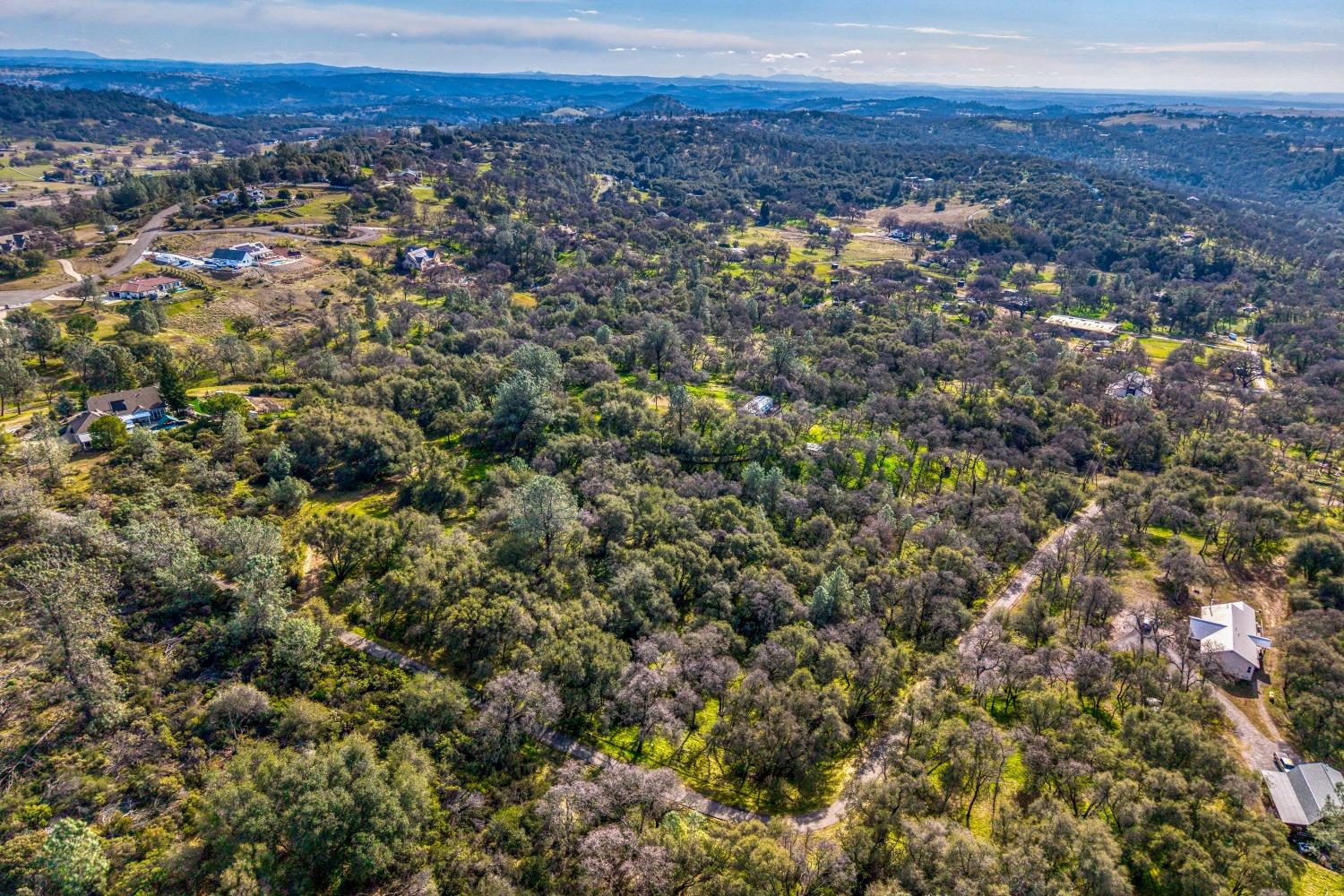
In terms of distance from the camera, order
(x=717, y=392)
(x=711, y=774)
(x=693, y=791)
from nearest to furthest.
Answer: (x=693, y=791)
(x=711, y=774)
(x=717, y=392)

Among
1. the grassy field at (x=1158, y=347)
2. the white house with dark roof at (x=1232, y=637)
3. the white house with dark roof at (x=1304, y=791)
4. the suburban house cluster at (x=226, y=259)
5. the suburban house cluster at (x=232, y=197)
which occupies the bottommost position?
the white house with dark roof at (x=1304, y=791)

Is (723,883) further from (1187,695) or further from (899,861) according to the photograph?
(1187,695)

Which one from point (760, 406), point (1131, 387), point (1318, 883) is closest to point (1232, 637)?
point (1318, 883)

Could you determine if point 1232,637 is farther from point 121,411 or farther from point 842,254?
point 842,254

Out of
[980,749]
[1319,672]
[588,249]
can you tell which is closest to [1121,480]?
[1319,672]

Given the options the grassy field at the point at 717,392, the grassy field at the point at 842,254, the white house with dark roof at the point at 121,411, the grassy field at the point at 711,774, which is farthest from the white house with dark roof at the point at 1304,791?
the grassy field at the point at 842,254

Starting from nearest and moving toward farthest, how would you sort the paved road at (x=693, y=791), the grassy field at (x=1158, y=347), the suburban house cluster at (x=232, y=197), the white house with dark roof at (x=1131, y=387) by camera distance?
the paved road at (x=693, y=791), the white house with dark roof at (x=1131, y=387), the grassy field at (x=1158, y=347), the suburban house cluster at (x=232, y=197)

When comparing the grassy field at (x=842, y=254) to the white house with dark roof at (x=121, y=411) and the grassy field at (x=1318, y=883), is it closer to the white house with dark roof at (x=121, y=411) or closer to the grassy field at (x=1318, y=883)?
the white house with dark roof at (x=121, y=411)
